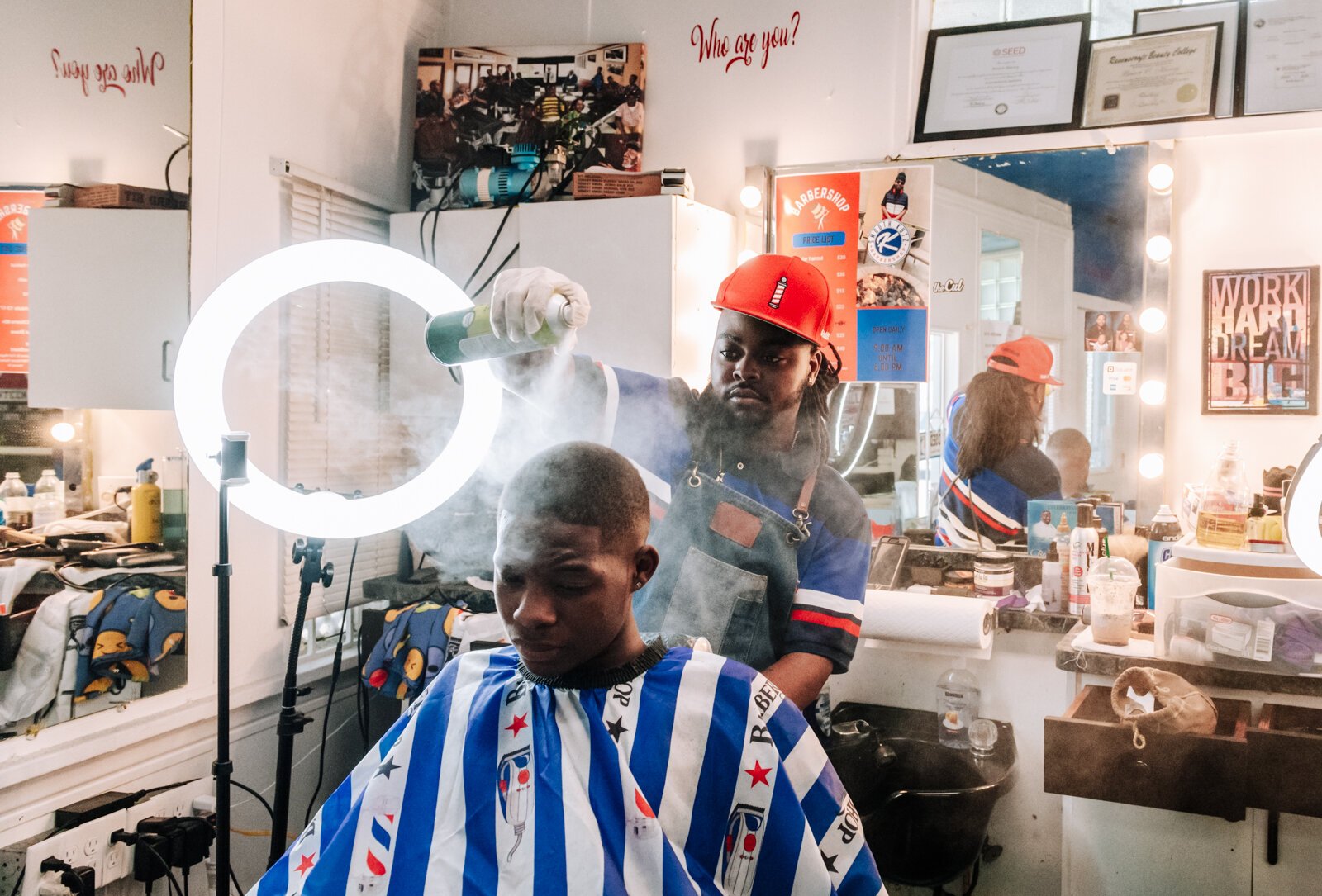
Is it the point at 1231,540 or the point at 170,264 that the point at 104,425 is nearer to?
the point at 170,264

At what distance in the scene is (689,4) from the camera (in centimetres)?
312

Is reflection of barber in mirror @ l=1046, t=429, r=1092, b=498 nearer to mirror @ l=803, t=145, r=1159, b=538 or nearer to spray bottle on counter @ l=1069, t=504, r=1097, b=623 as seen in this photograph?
mirror @ l=803, t=145, r=1159, b=538

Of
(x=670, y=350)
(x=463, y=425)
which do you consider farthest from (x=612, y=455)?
(x=670, y=350)

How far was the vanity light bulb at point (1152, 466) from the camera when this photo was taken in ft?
8.36

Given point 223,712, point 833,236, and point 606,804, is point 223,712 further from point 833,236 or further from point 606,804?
point 833,236

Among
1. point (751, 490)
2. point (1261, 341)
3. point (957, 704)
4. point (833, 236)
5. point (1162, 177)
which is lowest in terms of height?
point (957, 704)

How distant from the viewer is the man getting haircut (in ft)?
3.86

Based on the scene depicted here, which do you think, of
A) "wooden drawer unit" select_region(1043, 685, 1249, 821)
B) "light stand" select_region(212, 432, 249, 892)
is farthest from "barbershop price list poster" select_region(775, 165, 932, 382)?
"light stand" select_region(212, 432, 249, 892)

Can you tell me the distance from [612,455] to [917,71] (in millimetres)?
2154

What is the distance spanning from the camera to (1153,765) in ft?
6.44

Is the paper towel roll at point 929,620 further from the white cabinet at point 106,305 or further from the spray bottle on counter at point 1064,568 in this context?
the white cabinet at point 106,305

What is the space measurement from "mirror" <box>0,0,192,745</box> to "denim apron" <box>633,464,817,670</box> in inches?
50.8

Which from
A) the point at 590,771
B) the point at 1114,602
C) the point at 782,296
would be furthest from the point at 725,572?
the point at 1114,602

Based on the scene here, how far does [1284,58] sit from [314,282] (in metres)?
2.48
